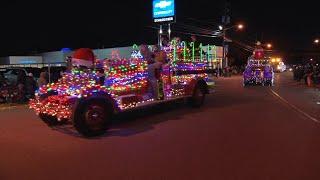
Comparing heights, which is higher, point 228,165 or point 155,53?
point 155,53

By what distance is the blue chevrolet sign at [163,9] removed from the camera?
146ft

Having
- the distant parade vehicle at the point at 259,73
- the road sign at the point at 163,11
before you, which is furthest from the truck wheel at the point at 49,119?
the road sign at the point at 163,11

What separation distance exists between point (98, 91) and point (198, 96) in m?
6.41

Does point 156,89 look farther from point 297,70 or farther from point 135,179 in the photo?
point 297,70

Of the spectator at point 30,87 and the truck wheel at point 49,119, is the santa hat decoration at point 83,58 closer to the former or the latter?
the truck wheel at point 49,119

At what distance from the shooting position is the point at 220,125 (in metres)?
12.5

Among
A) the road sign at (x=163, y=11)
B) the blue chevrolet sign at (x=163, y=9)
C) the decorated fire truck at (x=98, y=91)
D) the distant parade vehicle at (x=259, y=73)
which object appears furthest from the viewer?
the blue chevrolet sign at (x=163, y=9)

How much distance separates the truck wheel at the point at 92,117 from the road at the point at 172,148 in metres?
0.26

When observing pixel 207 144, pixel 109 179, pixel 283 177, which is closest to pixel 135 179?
pixel 109 179

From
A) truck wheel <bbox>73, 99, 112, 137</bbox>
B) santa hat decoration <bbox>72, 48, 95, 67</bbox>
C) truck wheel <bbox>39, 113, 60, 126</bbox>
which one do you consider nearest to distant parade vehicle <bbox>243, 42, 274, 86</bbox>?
truck wheel <bbox>39, 113, 60, 126</bbox>

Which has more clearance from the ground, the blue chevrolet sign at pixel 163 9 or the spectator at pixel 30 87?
the blue chevrolet sign at pixel 163 9

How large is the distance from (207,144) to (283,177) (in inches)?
110

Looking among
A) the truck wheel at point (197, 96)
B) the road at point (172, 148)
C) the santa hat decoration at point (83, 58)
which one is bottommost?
the road at point (172, 148)

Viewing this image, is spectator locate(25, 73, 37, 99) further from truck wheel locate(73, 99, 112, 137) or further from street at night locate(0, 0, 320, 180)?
truck wheel locate(73, 99, 112, 137)
